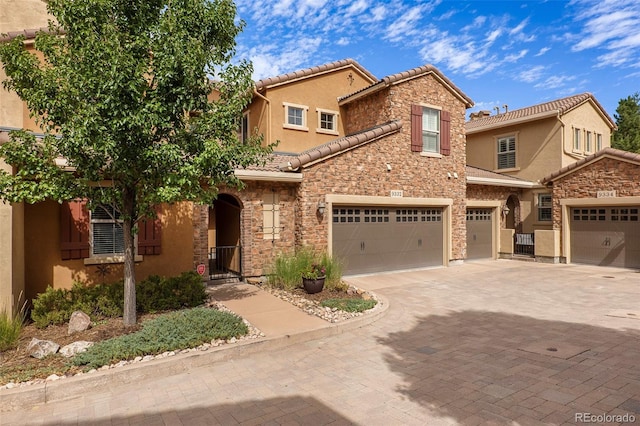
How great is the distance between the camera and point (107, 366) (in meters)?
5.25

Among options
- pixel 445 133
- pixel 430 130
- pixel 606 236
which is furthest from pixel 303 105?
pixel 606 236

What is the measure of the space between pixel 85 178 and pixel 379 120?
35.4 ft

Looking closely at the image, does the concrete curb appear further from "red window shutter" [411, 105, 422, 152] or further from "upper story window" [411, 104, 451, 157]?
"upper story window" [411, 104, 451, 157]

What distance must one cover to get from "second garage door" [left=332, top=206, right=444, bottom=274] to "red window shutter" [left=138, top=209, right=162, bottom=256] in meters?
5.61

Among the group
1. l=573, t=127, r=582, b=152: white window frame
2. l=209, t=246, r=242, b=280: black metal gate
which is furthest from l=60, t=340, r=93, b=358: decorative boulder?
l=573, t=127, r=582, b=152: white window frame

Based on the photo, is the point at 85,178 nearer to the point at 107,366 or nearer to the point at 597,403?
the point at 107,366

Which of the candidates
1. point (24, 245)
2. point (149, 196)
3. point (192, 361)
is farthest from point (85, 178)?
point (192, 361)

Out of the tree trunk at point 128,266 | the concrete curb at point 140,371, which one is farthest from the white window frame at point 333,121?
the concrete curb at point 140,371

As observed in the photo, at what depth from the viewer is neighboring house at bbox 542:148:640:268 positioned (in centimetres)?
1441

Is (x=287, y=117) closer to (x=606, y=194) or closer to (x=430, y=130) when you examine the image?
(x=430, y=130)

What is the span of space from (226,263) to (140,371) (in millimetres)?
8611

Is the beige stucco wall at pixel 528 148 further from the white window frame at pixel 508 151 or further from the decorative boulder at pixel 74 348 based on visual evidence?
the decorative boulder at pixel 74 348

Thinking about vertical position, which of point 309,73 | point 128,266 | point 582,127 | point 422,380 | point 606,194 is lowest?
Answer: point 422,380

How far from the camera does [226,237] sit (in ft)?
46.5
